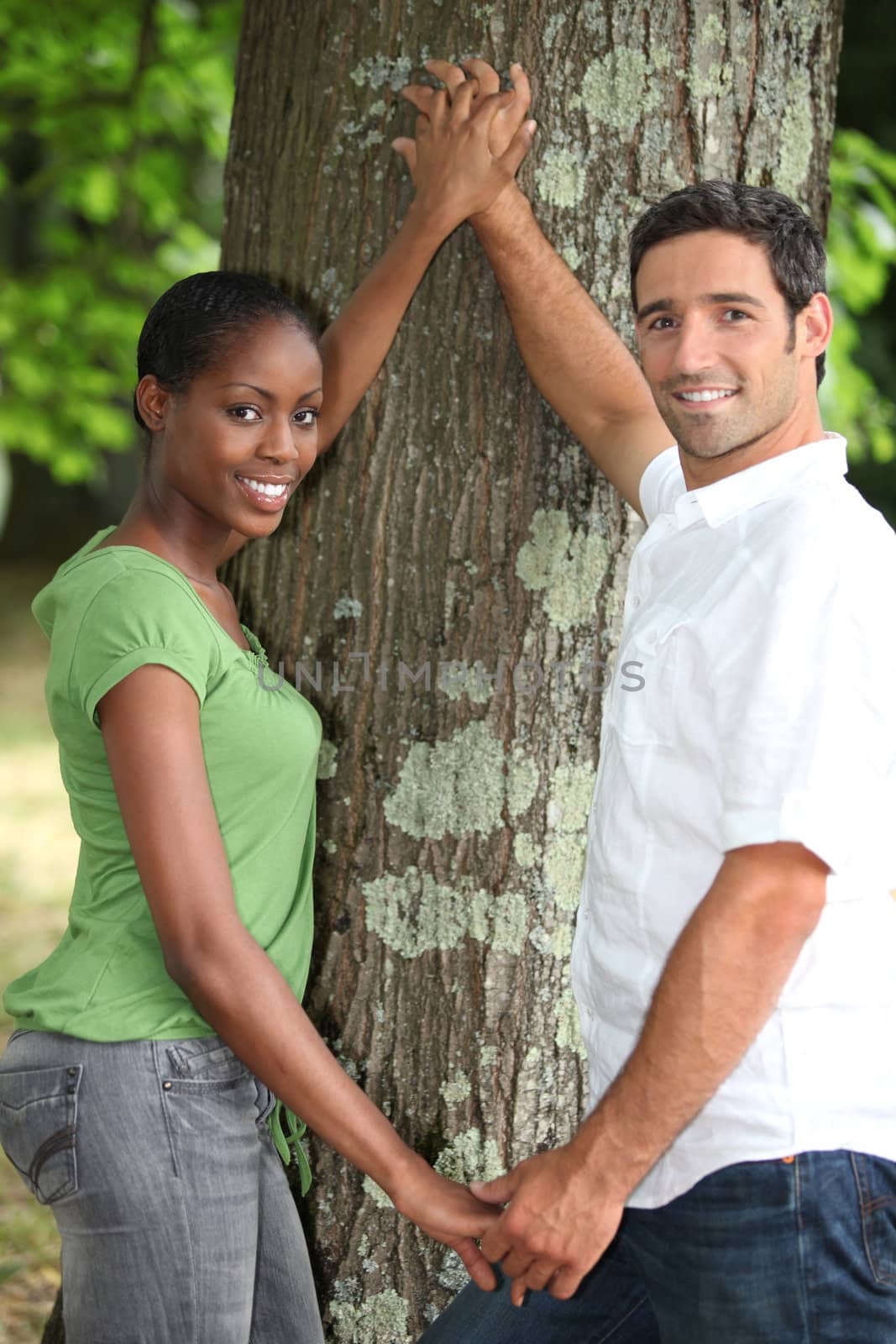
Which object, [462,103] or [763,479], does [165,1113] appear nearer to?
[763,479]

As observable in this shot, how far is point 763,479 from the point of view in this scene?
6.45 ft

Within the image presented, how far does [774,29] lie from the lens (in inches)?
105

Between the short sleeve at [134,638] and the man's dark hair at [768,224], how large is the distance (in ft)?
3.20

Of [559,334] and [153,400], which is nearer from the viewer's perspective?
[153,400]

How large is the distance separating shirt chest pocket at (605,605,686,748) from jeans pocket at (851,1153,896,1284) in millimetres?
618

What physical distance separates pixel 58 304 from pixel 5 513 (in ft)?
38.5

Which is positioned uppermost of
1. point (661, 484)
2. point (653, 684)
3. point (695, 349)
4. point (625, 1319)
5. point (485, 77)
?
point (485, 77)

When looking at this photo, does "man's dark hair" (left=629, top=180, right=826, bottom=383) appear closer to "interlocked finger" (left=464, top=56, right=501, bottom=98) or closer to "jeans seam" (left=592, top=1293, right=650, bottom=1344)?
"interlocked finger" (left=464, top=56, right=501, bottom=98)

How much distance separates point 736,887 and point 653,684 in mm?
327

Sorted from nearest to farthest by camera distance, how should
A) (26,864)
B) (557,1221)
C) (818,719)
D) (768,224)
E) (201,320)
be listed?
1. (818,719)
2. (557,1221)
3. (768,224)
4. (201,320)
5. (26,864)

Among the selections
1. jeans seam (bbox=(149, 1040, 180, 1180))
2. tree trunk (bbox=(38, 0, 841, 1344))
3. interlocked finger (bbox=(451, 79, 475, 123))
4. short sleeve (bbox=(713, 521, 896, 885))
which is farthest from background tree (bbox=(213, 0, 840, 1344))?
short sleeve (bbox=(713, 521, 896, 885))

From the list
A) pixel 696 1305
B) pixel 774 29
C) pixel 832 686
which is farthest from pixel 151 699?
pixel 774 29

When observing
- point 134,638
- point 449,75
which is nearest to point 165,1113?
point 134,638

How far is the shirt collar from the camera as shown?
6.41ft
